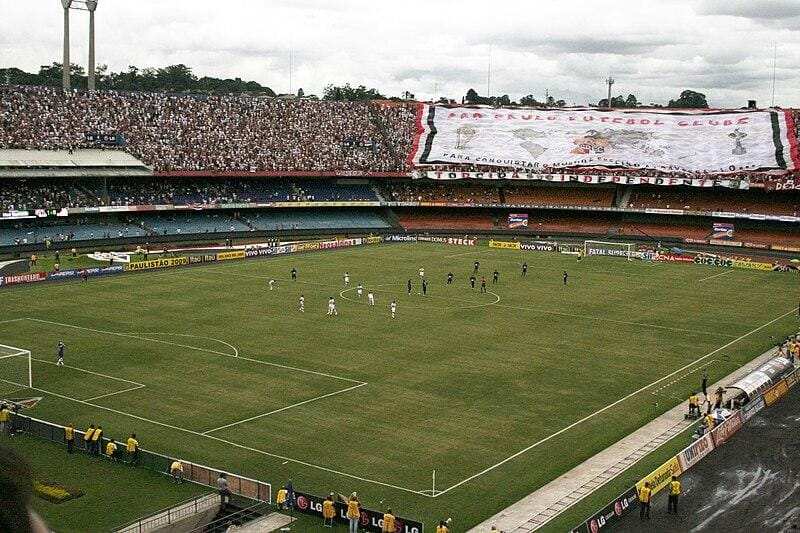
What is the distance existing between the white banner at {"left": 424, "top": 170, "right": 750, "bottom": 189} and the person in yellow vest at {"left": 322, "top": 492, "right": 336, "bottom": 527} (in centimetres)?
8253

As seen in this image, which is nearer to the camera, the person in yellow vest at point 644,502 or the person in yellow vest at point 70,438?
the person in yellow vest at point 644,502

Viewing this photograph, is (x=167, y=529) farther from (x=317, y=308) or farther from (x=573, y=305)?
(x=573, y=305)

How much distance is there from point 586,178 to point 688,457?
256ft

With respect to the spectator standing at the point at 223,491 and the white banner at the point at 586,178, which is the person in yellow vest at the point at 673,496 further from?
the white banner at the point at 586,178

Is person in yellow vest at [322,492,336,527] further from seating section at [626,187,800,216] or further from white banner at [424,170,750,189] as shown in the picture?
white banner at [424,170,750,189]

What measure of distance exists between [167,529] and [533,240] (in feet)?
263

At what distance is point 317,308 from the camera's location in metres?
57.2

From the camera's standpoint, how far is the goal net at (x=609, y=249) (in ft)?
286

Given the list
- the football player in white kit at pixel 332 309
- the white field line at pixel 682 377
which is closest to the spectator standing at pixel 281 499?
the white field line at pixel 682 377

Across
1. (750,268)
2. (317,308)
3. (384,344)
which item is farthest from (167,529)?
(750,268)

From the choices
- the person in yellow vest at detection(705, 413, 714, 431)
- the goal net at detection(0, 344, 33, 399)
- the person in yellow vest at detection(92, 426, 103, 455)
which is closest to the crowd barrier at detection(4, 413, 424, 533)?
the person in yellow vest at detection(92, 426, 103, 455)

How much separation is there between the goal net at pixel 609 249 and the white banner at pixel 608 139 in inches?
689

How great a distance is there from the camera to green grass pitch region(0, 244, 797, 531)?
2988 centimetres

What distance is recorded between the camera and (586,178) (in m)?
105
